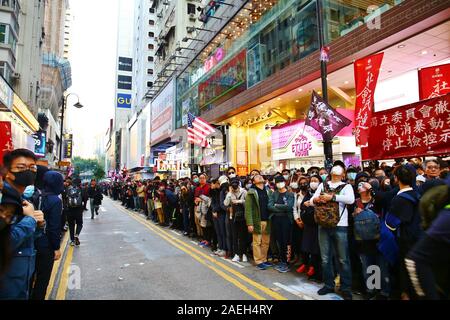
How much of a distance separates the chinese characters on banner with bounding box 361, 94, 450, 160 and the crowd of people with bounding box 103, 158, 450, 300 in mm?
477

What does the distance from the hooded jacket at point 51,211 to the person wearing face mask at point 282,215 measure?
13.6 ft

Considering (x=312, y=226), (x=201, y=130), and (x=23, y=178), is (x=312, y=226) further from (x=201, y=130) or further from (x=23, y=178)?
(x=201, y=130)

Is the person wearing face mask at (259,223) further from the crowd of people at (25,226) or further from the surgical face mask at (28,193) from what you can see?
the surgical face mask at (28,193)

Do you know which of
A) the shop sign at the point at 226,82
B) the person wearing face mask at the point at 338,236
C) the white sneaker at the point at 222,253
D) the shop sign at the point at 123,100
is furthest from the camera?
the shop sign at the point at 123,100

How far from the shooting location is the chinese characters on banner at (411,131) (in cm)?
624

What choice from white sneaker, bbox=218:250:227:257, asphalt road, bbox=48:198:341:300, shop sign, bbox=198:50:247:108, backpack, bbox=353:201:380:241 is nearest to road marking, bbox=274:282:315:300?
asphalt road, bbox=48:198:341:300

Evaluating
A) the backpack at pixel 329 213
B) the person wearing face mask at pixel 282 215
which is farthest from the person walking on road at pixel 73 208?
the backpack at pixel 329 213

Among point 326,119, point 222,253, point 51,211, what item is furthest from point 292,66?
point 51,211

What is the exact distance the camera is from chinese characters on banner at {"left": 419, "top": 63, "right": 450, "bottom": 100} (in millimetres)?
9734

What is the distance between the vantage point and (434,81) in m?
10.2

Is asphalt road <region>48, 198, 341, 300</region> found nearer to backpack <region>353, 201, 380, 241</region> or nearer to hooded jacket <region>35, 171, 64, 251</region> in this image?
backpack <region>353, 201, 380, 241</region>
